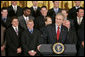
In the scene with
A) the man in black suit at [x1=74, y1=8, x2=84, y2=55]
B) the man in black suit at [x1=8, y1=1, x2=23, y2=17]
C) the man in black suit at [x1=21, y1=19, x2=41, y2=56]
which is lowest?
the man in black suit at [x1=21, y1=19, x2=41, y2=56]

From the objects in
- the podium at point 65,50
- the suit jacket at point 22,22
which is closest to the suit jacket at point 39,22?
the suit jacket at point 22,22

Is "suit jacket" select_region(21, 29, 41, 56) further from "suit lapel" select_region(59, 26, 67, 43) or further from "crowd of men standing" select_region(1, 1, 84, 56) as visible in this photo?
"suit lapel" select_region(59, 26, 67, 43)

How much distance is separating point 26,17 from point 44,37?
272 centimetres

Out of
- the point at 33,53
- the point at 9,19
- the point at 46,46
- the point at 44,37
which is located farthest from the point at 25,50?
the point at 46,46

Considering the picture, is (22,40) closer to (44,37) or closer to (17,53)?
(17,53)

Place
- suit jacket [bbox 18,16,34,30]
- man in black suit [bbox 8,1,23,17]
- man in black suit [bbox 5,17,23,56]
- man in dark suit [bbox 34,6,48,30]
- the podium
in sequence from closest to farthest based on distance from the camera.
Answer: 1. the podium
2. man in black suit [bbox 5,17,23,56]
3. suit jacket [bbox 18,16,34,30]
4. man in dark suit [bbox 34,6,48,30]
5. man in black suit [bbox 8,1,23,17]

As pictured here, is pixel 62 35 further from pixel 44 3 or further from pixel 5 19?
pixel 44 3

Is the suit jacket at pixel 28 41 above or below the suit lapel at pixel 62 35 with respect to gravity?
below

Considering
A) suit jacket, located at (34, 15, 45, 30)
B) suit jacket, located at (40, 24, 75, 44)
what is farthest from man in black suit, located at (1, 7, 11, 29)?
suit jacket, located at (40, 24, 75, 44)

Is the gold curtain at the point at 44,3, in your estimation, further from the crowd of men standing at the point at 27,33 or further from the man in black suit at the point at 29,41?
the man in black suit at the point at 29,41

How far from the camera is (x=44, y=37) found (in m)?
4.16

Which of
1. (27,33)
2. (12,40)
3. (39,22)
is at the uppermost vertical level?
(39,22)

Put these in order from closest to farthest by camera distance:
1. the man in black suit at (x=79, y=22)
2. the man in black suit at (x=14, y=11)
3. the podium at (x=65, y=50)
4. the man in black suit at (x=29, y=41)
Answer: the podium at (x=65, y=50), the man in black suit at (x=29, y=41), the man in black suit at (x=79, y=22), the man in black suit at (x=14, y=11)

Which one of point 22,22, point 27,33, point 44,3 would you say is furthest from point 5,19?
point 44,3
